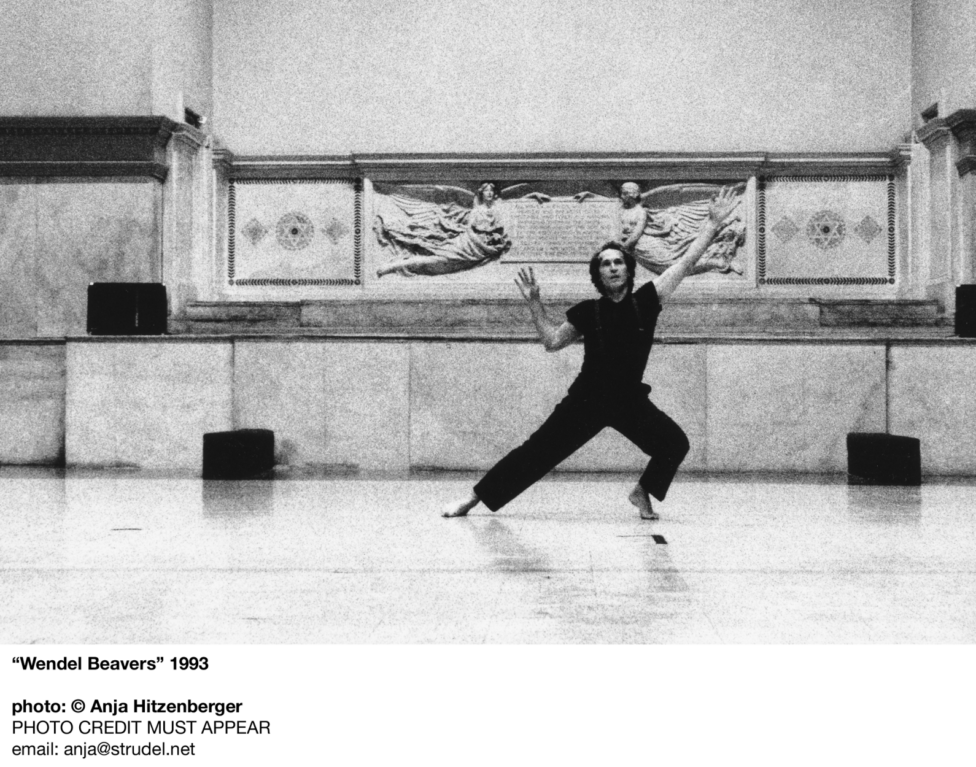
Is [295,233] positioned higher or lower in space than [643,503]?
higher

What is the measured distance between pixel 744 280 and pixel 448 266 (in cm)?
A: 289

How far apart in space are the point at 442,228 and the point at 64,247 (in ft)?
11.5

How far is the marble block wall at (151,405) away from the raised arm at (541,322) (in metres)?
3.67

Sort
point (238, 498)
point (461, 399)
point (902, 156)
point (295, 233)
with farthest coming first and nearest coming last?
point (295, 233) → point (902, 156) → point (461, 399) → point (238, 498)

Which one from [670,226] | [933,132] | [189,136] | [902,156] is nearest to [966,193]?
[933,132]

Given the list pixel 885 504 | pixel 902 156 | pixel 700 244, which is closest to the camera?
pixel 700 244

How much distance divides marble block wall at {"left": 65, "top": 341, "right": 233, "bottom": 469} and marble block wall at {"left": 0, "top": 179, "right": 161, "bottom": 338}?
148cm

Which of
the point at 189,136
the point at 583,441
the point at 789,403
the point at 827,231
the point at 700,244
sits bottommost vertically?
the point at 583,441

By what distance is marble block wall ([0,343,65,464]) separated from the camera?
852 cm

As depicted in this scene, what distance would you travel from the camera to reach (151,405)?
823cm

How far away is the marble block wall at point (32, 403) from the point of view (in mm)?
8516

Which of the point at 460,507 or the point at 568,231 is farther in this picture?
the point at 568,231

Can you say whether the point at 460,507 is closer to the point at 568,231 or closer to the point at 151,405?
the point at 151,405

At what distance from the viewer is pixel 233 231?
1103 centimetres
